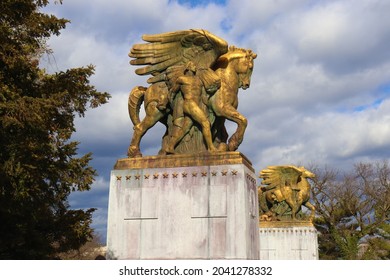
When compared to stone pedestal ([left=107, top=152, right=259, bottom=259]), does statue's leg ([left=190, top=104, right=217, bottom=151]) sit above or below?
above

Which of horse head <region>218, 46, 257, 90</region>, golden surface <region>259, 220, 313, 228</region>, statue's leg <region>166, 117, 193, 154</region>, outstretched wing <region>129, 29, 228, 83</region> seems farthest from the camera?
golden surface <region>259, 220, 313, 228</region>

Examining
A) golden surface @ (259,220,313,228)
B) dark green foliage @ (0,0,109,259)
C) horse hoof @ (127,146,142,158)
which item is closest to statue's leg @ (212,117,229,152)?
horse hoof @ (127,146,142,158)

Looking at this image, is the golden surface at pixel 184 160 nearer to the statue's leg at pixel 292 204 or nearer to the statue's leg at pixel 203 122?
the statue's leg at pixel 203 122

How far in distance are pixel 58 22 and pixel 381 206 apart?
3487 cm

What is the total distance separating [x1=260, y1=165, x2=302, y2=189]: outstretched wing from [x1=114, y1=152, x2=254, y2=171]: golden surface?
46.8 ft

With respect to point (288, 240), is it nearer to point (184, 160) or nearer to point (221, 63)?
point (221, 63)

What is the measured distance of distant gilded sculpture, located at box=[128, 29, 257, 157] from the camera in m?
9.72

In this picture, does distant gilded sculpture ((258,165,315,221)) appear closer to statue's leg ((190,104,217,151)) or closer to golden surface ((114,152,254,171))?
golden surface ((114,152,254,171))

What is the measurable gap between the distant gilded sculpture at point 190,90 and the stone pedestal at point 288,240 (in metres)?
13.3

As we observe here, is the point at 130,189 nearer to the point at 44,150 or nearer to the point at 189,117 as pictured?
the point at 189,117

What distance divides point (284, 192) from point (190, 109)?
14828 millimetres

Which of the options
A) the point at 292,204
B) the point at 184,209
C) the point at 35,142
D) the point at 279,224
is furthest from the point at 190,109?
the point at 292,204

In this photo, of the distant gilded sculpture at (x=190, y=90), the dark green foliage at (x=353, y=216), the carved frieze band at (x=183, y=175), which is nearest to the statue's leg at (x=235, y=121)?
the distant gilded sculpture at (x=190, y=90)

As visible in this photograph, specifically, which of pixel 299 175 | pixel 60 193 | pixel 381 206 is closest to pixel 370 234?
pixel 381 206
